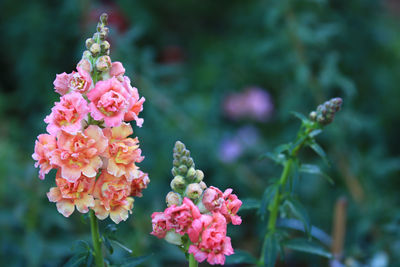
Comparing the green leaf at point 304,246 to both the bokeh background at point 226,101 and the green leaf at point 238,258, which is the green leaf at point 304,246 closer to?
the green leaf at point 238,258

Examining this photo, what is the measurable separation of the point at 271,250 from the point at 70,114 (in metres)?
0.66

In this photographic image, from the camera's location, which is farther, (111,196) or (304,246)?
(304,246)

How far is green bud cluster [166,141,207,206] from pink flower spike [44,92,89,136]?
217 millimetres

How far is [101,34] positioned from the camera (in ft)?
3.47

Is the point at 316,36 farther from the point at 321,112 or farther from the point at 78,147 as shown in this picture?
the point at 78,147

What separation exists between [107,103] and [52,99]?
6.99ft

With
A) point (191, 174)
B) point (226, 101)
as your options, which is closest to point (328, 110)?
point (191, 174)

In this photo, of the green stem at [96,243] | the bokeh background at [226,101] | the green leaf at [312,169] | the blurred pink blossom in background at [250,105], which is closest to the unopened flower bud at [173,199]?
the green stem at [96,243]

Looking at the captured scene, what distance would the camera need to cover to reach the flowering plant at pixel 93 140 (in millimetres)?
998

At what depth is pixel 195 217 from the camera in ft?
3.12

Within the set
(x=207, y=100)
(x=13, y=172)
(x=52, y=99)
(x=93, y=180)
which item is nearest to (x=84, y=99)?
(x=93, y=180)

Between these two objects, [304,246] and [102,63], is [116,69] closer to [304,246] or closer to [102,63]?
[102,63]

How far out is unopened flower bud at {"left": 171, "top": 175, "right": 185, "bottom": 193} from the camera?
1012 mm

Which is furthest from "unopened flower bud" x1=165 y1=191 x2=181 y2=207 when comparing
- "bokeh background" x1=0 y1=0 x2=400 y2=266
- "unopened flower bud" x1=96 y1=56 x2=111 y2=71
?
"bokeh background" x1=0 y1=0 x2=400 y2=266
